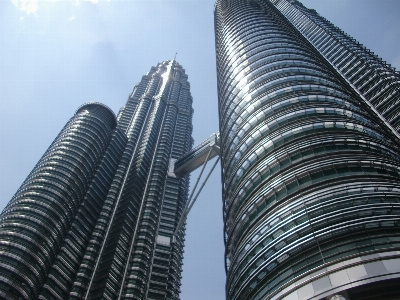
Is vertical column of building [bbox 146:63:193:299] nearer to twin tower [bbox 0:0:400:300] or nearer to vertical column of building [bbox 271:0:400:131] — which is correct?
twin tower [bbox 0:0:400:300]

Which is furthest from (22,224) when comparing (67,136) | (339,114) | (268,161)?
(339,114)

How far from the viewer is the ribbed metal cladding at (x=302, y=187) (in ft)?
75.6

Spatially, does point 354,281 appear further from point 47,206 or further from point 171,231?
point 171,231

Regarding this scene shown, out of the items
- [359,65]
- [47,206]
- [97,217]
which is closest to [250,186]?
[47,206]

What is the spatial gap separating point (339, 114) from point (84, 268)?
64.5 meters

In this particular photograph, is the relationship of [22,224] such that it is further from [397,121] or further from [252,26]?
[397,121]

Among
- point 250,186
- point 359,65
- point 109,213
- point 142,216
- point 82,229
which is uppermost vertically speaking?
point 359,65

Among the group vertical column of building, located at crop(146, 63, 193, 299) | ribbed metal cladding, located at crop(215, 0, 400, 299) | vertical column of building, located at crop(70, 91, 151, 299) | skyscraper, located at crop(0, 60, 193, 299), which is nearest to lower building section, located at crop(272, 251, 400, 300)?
ribbed metal cladding, located at crop(215, 0, 400, 299)

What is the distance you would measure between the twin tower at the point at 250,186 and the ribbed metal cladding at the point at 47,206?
272 millimetres

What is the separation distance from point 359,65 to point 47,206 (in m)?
78.1

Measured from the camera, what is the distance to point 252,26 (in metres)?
72.1

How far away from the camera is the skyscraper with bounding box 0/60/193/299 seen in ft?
235

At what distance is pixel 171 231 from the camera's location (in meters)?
102

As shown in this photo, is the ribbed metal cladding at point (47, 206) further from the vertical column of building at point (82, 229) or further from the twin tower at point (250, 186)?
the vertical column of building at point (82, 229)
